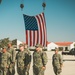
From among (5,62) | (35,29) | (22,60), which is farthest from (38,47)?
(35,29)

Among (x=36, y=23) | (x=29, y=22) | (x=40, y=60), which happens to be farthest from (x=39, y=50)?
(x=36, y=23)

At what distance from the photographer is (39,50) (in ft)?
33.6

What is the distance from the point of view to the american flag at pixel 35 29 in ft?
49.0

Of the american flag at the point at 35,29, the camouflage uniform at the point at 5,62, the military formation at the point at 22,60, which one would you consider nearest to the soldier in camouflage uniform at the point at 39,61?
the military formation at the point at 22,60

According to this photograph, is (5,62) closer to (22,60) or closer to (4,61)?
(4,61)

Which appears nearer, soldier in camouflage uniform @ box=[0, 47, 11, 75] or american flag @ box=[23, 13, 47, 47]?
soldier in camouflage uniform @ box=[0, 47, 11, 75]

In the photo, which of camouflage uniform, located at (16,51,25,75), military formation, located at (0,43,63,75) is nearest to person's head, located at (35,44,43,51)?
military formation, located at (0,43,63,75)

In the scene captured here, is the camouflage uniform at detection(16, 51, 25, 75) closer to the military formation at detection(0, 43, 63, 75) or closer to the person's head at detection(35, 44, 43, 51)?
the military formation at detection(0, 43, 63, 75)

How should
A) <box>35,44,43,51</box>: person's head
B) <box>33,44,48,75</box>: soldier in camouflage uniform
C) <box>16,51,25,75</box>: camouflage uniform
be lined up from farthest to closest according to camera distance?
1. <box>16,51,25,75</box>: camouflage uniform
2. <box>33,44,48,75</box>: soldier in camouflage uniform
3. <box>35,44,43,51</box>: person's head

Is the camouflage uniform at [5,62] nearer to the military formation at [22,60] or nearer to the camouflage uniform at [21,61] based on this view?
the military formation at [22,60]

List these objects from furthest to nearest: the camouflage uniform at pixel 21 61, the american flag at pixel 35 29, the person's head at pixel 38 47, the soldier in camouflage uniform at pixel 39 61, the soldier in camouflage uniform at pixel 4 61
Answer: the american flag at pixel 35 29 → the soldier in camouflage uniform at pixel 4 61 → the camouflage uniform at pixel 21 61 → the soldier in camouflage uniform at pixel 39 61 → the person's head at pixel 38 47

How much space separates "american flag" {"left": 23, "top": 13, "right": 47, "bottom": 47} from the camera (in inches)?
588

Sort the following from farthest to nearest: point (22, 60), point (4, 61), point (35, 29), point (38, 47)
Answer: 1. point (35, 29)
2. point (4, 61)
3. point (22, 60)
4. point (38, 47)

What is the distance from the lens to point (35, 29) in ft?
52.2
